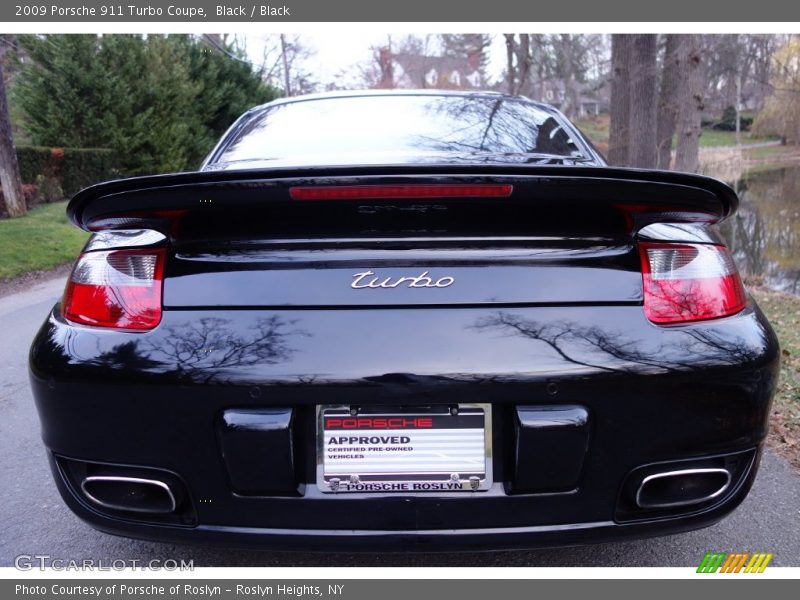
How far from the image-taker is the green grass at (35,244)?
29.3 feet

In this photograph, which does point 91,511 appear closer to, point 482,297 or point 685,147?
point 482,297

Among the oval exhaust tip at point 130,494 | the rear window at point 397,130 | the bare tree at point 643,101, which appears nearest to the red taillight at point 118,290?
the oval exhaust tip at point 130,494

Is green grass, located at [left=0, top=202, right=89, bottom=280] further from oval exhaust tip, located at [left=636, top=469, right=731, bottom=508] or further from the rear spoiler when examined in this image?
oval exhaust tip, located at [left=636, top=469, right=731, bottom=508]

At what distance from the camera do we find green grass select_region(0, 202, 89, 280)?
29.3 ft

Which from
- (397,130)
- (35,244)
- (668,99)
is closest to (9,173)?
(35,244)

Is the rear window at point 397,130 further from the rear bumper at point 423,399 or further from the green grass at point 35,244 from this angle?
the green grass at point 35,244

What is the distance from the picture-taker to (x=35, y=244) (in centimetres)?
1017

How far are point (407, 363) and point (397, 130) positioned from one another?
1.36 metres

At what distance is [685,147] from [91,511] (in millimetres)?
8569

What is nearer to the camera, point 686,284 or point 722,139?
point 686,284

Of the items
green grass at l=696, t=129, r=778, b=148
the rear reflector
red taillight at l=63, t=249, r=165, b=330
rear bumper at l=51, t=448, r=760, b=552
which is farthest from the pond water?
green grass at l=696, t=129, r=778, b=148

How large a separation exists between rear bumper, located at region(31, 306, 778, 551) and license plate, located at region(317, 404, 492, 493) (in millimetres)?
32

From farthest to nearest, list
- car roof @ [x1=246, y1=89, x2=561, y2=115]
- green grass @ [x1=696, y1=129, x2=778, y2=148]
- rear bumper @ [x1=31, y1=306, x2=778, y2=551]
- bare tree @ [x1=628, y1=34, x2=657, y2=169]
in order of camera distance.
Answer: green grass @ [x1=696, y1=129, x2=778, y2=148] < bare tree @ [x1=628, y1=34, x2=657, y2=169] < car roof @ [x1=246, y1=89, x2=561, y2=115] < rear bumper @ [x1=31, y1=306, x2=778, y2=551]

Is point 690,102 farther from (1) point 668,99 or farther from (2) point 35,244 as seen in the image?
(2) point 35,244
